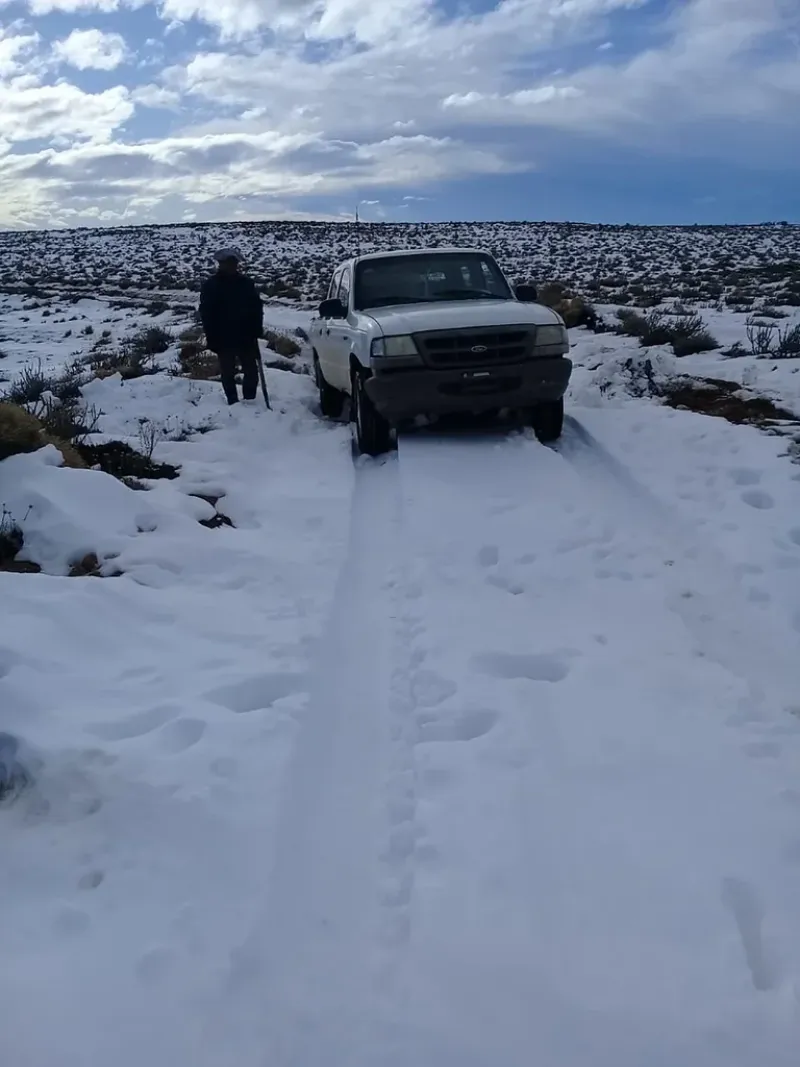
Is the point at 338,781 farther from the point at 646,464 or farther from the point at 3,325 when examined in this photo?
the point at 3,325

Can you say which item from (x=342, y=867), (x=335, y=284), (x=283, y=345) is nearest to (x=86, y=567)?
(x=342, y=867)

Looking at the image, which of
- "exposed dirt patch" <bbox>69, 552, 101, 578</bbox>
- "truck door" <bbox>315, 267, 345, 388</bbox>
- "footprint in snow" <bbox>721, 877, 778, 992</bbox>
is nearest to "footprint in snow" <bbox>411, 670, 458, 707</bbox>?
"footprint in snow" <bbox>721, 877, 778, 992</bbox>

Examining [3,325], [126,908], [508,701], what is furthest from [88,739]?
[3,325]

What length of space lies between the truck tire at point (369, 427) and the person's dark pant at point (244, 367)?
92.6 inches

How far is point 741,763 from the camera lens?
10.8ft

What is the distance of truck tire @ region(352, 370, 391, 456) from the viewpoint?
26.1 ft

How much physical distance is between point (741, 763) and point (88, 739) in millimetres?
2510

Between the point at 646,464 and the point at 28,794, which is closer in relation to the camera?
the point at 28,794

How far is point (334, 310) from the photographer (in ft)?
29.1

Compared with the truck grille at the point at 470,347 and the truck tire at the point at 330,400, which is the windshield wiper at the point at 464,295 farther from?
the truck tire at the point at 330,400

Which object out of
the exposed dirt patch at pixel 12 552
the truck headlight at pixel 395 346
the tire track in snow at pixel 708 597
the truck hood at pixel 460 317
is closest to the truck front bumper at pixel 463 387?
the truck headlight at pixel 395 346

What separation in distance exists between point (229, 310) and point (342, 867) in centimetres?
811

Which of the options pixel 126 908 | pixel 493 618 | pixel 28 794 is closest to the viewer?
pixel 126 908

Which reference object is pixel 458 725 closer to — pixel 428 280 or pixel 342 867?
pixel 342 867
